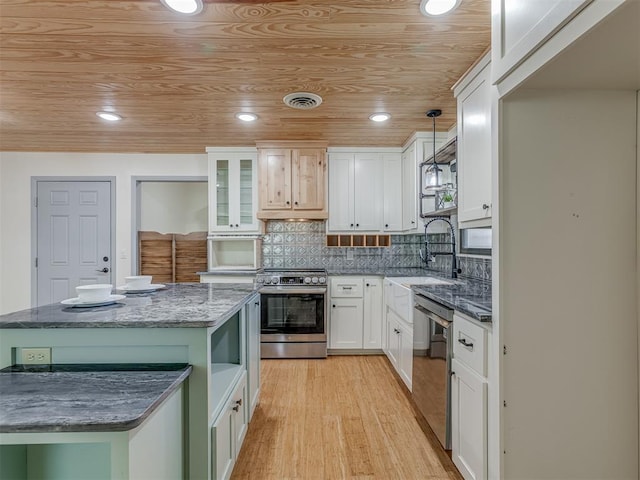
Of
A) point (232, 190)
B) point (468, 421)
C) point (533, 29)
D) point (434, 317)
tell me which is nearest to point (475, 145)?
point (533, 29)

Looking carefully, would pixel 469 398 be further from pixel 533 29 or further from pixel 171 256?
pixel 171 256

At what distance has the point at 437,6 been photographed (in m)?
1.48

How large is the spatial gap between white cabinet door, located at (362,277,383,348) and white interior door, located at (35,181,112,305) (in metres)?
3.23

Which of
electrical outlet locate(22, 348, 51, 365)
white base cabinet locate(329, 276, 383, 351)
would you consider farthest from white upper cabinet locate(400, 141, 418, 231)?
electrical outlet locate(22, 348, 51, 365)

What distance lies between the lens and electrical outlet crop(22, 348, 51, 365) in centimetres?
125

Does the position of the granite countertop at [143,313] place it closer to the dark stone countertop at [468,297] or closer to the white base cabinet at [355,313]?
the dark stone countertop at [468,297]

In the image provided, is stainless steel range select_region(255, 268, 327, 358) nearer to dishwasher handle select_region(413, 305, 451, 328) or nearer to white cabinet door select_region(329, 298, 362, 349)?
white cabinet door select_region(329, 298, 362, 349)

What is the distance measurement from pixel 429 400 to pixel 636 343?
110 cm

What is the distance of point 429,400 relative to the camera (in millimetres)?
1942

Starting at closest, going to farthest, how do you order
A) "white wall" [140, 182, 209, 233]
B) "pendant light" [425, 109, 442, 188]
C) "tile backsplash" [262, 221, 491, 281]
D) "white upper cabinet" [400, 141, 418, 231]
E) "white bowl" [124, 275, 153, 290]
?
"white bowl" [124, 275, 153, 290], "pendant light" [425, 109, 442, 188], "white upper cabinet" [400, 141, 418, 231], "tile backsplash" [262, 221, 491, 281], "white wall" [140, 182, 209, 233]

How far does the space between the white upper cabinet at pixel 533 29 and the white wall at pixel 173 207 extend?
16.6 ft

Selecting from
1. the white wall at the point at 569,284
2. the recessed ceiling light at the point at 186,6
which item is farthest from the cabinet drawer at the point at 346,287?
the recessed ceiling light at the point at 186,6

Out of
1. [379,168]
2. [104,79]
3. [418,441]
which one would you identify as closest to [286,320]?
[418,441]

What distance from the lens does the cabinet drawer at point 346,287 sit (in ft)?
11.5
